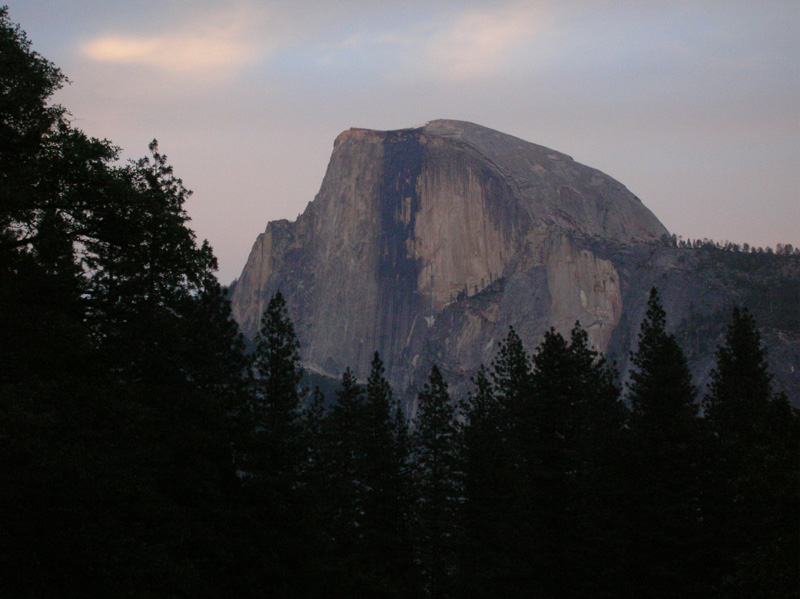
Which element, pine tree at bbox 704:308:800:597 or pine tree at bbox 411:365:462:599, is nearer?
pine tree at bbox 704:308:800:597

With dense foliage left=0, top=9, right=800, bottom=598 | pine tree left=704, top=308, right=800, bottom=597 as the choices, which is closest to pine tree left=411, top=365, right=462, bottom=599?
dense foliage left=0, top=9, right=800, bottom=598

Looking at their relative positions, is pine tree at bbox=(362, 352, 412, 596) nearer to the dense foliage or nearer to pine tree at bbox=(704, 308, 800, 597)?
the dense foliage

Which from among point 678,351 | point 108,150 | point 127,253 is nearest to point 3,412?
point 127,253

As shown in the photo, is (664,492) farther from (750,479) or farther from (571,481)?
(750,479)

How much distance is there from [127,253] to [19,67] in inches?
145

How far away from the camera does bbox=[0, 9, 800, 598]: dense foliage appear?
43.1ft

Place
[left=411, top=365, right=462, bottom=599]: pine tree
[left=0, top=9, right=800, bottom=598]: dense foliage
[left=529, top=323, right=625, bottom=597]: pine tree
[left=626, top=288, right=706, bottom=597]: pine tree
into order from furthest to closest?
1. [left=411, top=365, right=462, bottom=599]: pine tree
2. [left=529, top=323, right=625, bottom=597]: pine tree
3. [left=626, top=288, right=706, bottom=597]: pine tree
4. [left=0, top=9, right=800, bottom=598]: dense foliage

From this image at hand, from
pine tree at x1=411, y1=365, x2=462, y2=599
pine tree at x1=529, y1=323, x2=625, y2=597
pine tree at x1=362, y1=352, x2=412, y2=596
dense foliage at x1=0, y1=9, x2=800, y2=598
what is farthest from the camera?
pine tree at x1=411, y1=365, x2=462, y2=599

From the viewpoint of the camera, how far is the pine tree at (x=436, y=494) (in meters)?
43.2

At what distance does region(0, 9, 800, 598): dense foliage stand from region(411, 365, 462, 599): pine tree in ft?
0.41

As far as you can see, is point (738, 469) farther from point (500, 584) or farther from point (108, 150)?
point (108, 150)

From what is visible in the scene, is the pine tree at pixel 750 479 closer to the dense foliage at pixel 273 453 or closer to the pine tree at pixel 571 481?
the dense foliage at pixel 273 453

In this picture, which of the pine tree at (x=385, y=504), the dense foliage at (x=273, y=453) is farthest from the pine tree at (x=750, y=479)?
the pine tree at (x=385, y=504)

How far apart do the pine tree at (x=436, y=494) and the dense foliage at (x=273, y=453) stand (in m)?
0.12
